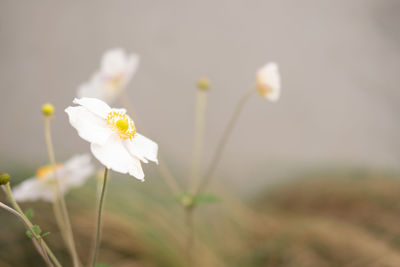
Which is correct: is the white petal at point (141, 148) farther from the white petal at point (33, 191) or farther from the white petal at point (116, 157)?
the white petal at point (33, 191)

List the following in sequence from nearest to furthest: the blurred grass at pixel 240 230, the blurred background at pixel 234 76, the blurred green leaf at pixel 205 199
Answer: the blurred green leaf at pixel 205 199, the blurred grass at pixel 240 230, the blurred background at pixel 234 76

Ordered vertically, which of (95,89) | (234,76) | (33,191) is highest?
(234,76)

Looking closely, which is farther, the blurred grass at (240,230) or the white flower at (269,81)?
the blurred grass at (240,230)

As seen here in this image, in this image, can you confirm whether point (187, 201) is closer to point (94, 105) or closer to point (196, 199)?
point (196, 199)

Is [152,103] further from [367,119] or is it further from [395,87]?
[395,87]

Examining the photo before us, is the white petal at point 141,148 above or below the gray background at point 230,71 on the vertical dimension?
below

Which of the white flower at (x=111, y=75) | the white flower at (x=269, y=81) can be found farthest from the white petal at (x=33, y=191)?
the white flower at (x=269, y=81)

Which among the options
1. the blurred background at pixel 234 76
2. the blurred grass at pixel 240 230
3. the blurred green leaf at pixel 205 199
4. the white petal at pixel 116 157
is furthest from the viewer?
the blurred background at pixel 234 76

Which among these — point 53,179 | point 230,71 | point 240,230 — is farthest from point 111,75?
point 230,71

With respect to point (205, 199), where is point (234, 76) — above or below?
above
